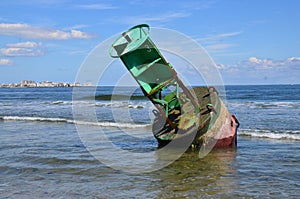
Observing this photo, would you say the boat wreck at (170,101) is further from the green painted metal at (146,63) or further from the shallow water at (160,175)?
the shallow water at (160,175)

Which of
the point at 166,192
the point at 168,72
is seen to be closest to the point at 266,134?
the point at 168,72

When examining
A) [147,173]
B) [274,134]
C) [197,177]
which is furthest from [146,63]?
[274,134]

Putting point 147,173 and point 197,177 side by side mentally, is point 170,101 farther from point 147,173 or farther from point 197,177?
point 197,177

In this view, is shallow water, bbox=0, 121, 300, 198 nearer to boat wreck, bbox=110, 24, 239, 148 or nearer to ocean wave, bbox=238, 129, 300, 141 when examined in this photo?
boat wreck, bbox=110, 24, 239, 148

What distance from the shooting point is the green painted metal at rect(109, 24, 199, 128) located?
937 centimetres

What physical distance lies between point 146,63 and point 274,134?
6.84m

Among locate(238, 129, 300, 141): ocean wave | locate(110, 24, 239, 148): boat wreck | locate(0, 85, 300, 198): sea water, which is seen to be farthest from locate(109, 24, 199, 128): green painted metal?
locate(238, 129, 300, 141): ocean wave

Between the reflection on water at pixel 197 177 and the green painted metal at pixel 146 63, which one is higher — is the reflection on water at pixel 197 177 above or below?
below

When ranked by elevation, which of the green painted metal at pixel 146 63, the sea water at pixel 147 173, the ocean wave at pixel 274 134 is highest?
the green painted metal at pixel 146 63

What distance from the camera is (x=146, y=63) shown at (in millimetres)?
9781

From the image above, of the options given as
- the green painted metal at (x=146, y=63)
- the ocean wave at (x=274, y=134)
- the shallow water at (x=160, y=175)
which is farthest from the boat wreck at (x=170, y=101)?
the ocean wave at (x=274, y=134)

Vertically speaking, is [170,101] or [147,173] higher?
[170,101]

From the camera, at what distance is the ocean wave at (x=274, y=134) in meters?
13.6

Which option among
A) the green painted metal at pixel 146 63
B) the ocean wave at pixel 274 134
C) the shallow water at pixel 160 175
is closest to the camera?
the shallow water at pixel 160 175
